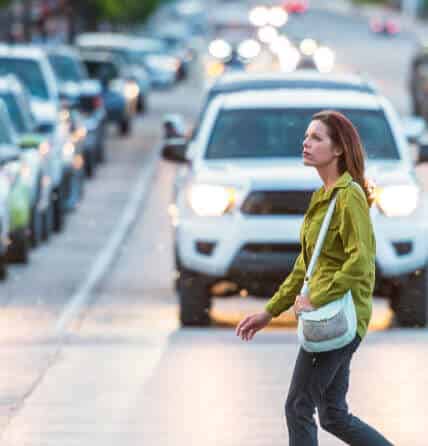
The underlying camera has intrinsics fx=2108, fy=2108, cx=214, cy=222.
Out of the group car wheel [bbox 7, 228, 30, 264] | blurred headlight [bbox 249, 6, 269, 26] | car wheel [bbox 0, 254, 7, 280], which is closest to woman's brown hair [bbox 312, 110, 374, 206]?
car wheel [bbox 0, 254, 7, 280]

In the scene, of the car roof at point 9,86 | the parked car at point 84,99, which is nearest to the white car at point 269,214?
the car roof at point 9,86

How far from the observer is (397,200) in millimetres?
14469

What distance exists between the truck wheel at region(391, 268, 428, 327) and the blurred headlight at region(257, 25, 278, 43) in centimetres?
5768

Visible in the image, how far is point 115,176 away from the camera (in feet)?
108

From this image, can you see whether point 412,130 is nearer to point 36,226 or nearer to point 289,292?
point 36,226

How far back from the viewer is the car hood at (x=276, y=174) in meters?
14.2

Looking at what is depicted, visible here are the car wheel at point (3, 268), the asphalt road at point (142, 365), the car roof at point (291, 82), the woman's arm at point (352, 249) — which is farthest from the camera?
the car wheel at point (3, 268)

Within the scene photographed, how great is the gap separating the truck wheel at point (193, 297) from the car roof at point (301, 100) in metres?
1.60

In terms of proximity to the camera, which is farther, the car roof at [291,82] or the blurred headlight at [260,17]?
the blurred headlight at [260,17]

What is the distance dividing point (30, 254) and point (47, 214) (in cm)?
133

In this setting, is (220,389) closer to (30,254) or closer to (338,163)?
(338,163)

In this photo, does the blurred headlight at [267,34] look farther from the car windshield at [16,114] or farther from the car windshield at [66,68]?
the car windshield at [16,114]

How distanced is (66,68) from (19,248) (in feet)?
52.3

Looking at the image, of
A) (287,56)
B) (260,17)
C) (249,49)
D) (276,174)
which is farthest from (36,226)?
(260,17)
